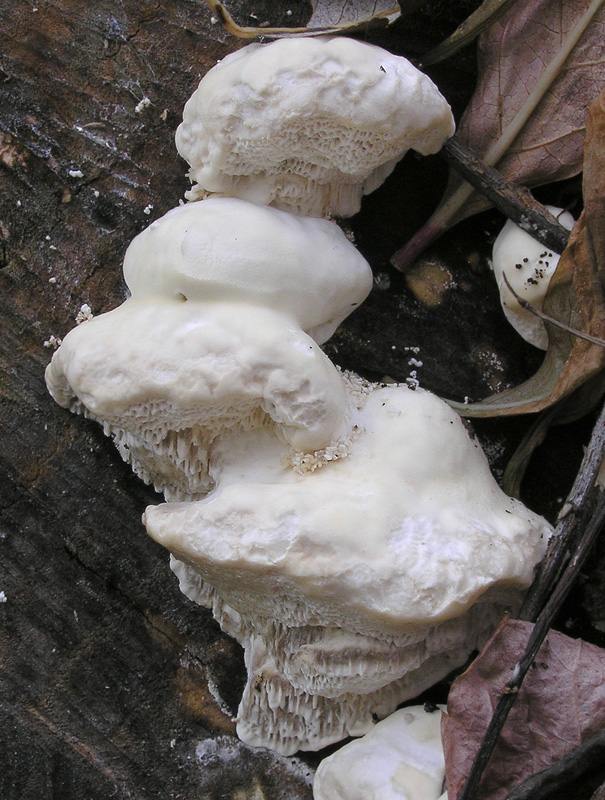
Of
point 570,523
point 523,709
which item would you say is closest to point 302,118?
point 570,523

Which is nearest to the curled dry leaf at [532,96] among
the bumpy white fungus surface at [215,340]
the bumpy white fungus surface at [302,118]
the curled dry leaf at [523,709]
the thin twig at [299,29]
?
the bumpy white fungus surface at [302,118]

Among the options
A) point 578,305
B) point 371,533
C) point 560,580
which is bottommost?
point 560,580

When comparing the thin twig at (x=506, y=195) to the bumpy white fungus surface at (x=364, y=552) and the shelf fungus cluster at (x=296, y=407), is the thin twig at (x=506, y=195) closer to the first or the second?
the shelf fungus cluster at (x=296, y=407)

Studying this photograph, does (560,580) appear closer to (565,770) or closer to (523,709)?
(523,709)

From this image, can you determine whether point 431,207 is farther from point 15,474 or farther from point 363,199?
point 15,474

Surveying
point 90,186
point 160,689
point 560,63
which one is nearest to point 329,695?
point 160,689
